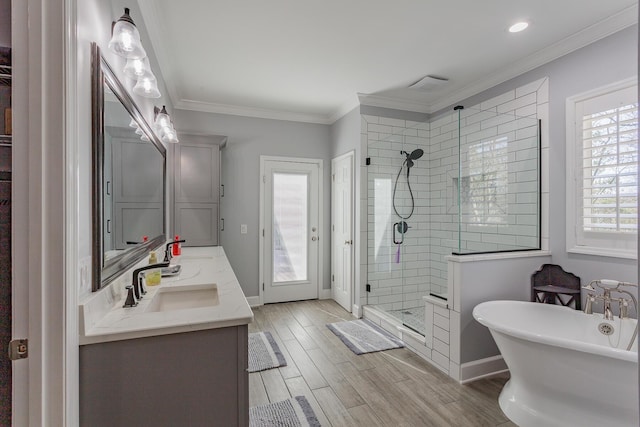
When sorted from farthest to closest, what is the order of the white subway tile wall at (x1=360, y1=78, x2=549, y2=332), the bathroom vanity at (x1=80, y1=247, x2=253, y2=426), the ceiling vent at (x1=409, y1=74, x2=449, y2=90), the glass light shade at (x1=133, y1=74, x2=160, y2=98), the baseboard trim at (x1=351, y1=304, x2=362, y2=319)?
1. the baseboard trim at (x1=351, y1=304, x2=362, y2=319)
2. the ceiling vent at (x1=409, y1=74, x2=449, y2=90)
3. the white subway tile wall at (x1=360, y1=78, x2=549, y2=332)
4. the glass light shade at (x1=133, y1=74, x2=160, y2=98)
5. the bathroom vanity at (x1=80, y1=247, x2=253, y2=426)

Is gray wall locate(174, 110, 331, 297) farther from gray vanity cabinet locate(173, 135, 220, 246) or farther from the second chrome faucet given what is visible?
the second chrome faucet

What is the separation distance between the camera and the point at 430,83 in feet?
A: 10.8

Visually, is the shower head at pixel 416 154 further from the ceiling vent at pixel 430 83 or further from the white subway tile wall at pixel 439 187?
the ceiling vent at pixel 430 83

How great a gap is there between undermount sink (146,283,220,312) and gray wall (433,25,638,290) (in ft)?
9.03

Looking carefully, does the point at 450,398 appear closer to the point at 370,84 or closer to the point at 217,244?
the point at 217,244

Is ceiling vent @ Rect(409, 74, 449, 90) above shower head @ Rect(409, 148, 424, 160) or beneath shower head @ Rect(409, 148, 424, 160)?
above

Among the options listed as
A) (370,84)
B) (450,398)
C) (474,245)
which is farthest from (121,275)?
(370,84)

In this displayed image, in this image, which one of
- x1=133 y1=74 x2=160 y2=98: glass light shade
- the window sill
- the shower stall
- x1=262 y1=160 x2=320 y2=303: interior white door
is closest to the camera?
x1=133 y1=74 x2=160 y2=98: glass light shade

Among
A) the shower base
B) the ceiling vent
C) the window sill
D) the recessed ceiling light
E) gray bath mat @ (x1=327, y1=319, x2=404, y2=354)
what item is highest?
the recessed ceiling light

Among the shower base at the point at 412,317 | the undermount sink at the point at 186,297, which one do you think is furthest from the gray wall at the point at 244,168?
the undermount sink at the point at 186,297

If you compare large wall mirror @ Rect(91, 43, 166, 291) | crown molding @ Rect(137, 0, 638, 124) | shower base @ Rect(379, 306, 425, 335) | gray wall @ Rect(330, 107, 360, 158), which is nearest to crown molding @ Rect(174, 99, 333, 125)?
crown molding @ Rect(137, 0, 638, 124)

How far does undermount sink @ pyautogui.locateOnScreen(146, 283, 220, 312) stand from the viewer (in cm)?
183

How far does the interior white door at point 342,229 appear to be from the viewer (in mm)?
3883

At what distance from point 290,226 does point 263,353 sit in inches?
75.0
